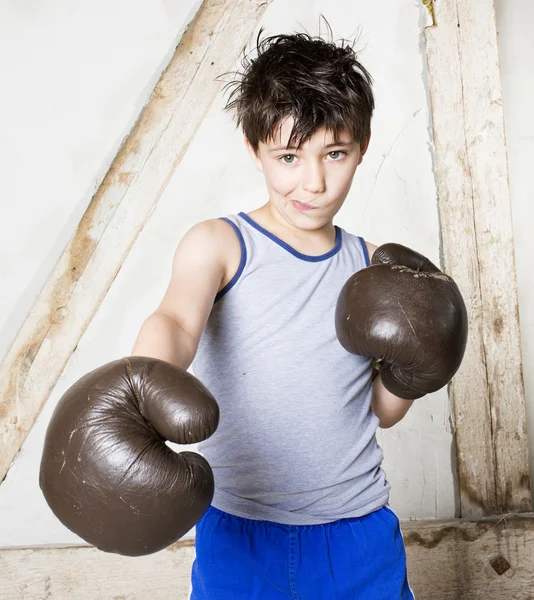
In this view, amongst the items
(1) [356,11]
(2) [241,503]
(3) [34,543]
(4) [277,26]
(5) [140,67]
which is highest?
(1) [356,11]

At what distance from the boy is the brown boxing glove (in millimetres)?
118

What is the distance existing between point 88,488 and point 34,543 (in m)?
1.74

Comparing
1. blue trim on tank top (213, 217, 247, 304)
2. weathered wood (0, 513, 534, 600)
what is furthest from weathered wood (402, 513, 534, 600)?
blue trim on tank top (213, 217, 247, 304)

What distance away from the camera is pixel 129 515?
0.80m

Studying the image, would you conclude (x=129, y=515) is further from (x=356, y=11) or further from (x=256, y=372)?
(x=356, y=11)

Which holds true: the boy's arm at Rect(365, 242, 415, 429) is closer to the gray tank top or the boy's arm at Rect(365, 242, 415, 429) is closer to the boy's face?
the gray tank top

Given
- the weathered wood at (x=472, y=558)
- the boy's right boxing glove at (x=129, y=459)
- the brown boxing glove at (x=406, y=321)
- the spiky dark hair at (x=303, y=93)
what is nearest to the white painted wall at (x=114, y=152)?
the weathered wood at (x=472, y=558)

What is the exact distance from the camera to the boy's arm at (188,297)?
1011mm

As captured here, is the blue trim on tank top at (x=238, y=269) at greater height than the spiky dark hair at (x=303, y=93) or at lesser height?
lesser

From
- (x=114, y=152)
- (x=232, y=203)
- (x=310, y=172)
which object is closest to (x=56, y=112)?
(x=114, y=152)

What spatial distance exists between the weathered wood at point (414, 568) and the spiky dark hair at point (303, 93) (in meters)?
1.46

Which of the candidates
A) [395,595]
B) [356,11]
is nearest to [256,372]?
[395,595]

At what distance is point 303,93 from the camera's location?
4.19ft

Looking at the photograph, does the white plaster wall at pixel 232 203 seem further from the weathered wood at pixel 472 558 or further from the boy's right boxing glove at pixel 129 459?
the boy's right boxing glove at pixel 129 459
